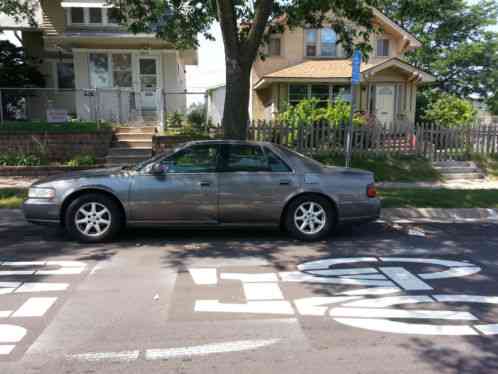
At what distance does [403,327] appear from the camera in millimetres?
3760

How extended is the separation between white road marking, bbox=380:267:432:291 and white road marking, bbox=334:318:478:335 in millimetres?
879

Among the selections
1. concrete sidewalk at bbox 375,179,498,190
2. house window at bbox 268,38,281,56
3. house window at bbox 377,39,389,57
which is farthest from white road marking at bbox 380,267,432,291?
house window at bbox 377,39,389,57

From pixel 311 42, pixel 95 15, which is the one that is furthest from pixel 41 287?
pixel 311 42

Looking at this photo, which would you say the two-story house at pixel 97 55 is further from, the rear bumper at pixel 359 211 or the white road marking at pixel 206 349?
the white road marking at pixel 206 349

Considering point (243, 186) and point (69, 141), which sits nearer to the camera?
point (243, 186)

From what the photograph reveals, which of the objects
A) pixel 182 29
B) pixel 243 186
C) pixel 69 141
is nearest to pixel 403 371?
pixel 243 186

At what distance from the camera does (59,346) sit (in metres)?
3.38

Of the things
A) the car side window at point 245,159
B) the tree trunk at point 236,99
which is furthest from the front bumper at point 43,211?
the tree trunk at point 236,99

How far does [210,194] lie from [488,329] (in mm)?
3728

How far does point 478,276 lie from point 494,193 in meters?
6.21

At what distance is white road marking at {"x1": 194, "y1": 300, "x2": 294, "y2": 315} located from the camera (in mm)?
4047

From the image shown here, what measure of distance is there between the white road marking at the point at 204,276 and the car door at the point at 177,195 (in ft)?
3.93

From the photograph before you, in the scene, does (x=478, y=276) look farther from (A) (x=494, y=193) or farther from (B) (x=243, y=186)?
(A) (x=494, y=193)

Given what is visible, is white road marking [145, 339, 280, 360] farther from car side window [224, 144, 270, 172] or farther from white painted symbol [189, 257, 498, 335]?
car side window [224, 144, 270, 172]
